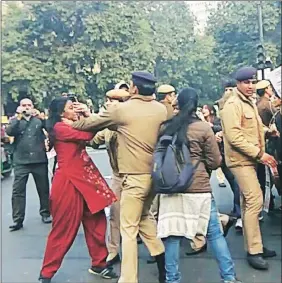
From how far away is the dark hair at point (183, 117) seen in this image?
3.89 metres

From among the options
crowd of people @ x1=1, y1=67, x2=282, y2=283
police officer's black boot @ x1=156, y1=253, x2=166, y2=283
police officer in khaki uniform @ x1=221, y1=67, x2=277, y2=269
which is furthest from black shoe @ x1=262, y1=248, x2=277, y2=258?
police officer's black boot @ x1=156, y1=253, x2=166, y2=283

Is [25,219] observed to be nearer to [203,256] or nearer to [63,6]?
[203,256]

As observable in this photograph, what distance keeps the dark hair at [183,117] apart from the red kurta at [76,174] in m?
0.67

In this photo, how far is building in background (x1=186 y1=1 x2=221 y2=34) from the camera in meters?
16.1

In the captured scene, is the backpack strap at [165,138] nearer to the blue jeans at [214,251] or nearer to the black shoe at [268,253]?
the blue jeans at [214,251]

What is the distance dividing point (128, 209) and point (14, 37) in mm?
8065

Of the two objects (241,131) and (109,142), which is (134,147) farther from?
(241,131)

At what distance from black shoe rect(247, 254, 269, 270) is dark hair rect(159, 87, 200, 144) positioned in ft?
4.44

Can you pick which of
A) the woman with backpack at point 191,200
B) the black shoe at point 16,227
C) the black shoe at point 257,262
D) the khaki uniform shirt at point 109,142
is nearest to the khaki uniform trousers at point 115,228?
the khaki uniform shirt at point 109,142

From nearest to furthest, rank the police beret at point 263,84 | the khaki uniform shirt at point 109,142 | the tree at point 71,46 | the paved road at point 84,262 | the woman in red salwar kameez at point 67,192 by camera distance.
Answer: the woman in red salwar kameez at point 67,192, the paved road at point 84,262, the khaki uniform shirt at point 109,142, the police beret at point 263,84, the tree at point 71,46

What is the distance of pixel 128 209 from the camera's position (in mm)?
4000

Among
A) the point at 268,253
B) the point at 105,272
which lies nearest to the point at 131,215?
the point at 105,272

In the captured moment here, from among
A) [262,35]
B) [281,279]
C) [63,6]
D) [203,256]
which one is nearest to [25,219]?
[203,256]

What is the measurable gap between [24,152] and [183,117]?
3.19 m
